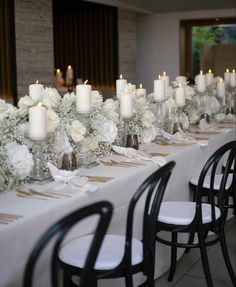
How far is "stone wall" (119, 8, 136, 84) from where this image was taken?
11.4 metres

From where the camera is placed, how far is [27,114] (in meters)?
2.73

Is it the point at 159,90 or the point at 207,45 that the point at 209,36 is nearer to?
the point at 207,45

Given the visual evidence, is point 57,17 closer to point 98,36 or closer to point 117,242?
point 98,36

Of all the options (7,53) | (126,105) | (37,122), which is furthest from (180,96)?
(7,53)

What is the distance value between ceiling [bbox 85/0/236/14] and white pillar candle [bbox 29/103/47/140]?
7.95 m

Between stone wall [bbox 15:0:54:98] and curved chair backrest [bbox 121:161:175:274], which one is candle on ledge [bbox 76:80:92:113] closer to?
curved chair backrest [bbox 121:161:175:274]

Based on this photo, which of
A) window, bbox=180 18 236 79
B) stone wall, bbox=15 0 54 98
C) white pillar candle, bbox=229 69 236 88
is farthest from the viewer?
window, bbox=180 18 236 79

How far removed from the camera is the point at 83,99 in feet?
9.76

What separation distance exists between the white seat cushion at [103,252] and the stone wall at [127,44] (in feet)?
30.3

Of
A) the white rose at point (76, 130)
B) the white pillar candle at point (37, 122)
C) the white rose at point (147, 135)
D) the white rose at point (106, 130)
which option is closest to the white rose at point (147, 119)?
the white rose at point (147, 135)

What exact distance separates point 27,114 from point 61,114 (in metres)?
0.31

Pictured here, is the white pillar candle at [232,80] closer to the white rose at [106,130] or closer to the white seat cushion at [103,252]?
the white rose at [106,130]

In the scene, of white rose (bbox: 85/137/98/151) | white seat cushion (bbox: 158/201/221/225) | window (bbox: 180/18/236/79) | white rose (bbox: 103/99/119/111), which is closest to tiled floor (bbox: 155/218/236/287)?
white seat cushion (bbox: 158/201/221/225)

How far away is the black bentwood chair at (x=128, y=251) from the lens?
2184mm
